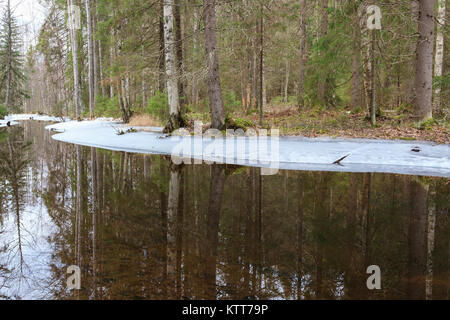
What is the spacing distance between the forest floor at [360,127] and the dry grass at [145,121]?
706 cm

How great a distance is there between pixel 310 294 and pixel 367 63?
15.2 meters

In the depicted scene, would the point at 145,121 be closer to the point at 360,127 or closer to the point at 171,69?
the point at 171,69

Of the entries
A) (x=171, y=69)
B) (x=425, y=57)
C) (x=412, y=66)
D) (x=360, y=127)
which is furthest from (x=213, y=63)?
(x=412, y=66)

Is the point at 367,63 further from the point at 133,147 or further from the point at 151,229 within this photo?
the point at 151,229

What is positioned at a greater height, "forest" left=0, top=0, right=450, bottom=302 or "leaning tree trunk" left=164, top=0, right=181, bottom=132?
"leaning tree trunk" left=164, top=0, right=181, bottom=132

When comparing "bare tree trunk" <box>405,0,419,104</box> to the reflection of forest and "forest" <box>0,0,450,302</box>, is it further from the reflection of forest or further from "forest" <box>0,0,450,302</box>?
the reflection of forest

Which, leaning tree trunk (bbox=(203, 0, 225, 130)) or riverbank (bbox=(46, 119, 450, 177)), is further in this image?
leaning tree trunk (bbox=(203, 0, 225, 130))

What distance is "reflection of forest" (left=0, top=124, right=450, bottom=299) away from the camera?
3.13m

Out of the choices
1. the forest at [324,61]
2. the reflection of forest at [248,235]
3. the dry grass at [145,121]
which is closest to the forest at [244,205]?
the reflection of forest at [248,235]

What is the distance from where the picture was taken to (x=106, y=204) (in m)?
5.85

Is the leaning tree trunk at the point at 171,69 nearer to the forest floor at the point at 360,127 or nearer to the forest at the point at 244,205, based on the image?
the forest at the point at 244,205

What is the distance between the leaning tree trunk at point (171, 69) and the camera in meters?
15.1

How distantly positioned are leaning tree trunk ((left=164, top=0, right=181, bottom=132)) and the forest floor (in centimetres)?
453

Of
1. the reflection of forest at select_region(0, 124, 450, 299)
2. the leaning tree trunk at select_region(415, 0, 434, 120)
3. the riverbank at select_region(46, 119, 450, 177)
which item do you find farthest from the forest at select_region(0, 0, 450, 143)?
the reflection of forest at select_region(0, 124, 450, 299)
